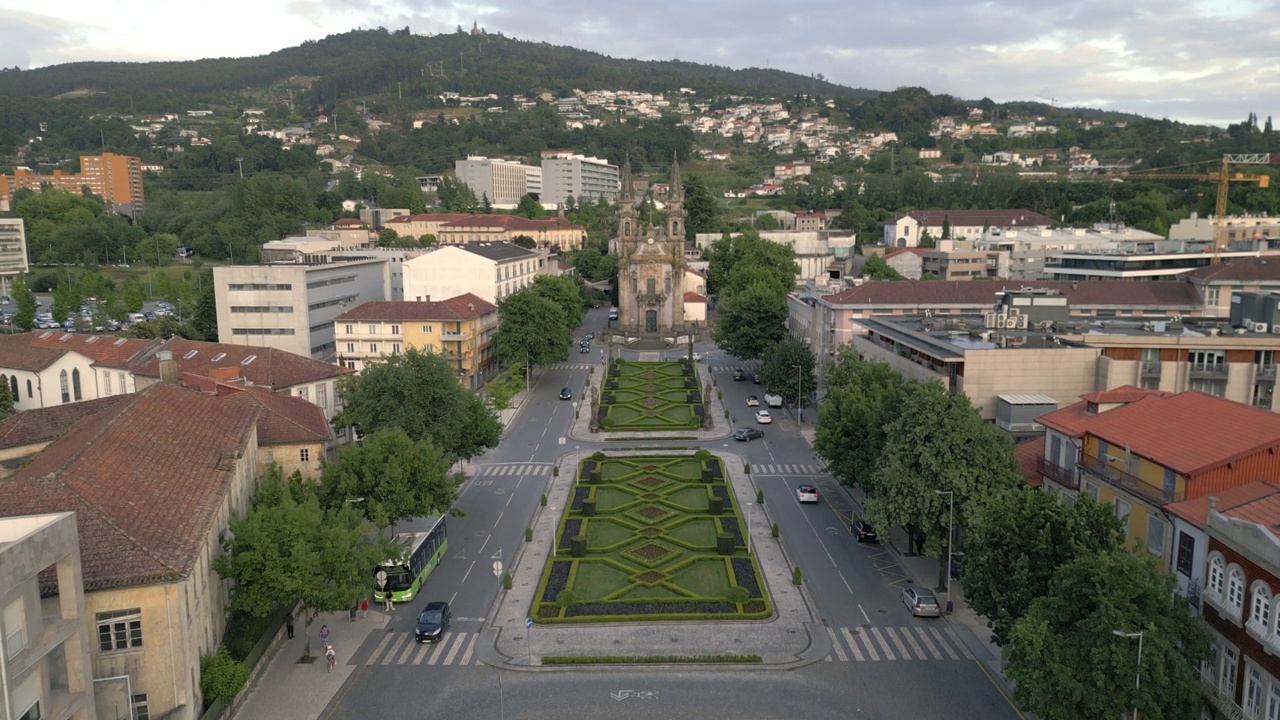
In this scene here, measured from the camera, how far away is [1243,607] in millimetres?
24234

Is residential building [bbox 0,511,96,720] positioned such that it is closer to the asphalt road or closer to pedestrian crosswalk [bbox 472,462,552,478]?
the asphalt road

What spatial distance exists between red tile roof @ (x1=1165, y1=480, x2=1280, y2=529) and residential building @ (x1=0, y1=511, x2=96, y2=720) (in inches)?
1240

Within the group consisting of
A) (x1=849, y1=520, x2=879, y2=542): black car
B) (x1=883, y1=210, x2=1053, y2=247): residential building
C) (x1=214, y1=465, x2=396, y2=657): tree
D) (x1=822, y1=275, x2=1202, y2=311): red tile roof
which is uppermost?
(x1=883, y1=210, x2=1053, y2=247): residential building

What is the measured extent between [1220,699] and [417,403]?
3744 centimetres

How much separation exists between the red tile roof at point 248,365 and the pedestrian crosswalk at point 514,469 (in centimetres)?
1353

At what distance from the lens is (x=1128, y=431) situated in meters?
33.2

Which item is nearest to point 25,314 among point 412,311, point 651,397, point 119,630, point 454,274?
point 454,274

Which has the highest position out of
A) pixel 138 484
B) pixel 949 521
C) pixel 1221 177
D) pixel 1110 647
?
pixel 1221 177

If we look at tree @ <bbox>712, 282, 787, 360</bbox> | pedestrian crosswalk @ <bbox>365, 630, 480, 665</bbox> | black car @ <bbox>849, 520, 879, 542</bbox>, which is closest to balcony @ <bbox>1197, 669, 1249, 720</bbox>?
black car @ <bbox>849, 520, 879, 542</bbox>

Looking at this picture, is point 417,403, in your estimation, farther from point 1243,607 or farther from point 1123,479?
point 1243,607

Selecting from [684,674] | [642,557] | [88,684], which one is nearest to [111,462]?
[88,684]

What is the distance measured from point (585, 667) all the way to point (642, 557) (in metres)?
11.0

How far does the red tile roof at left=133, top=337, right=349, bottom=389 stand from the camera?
5778cm

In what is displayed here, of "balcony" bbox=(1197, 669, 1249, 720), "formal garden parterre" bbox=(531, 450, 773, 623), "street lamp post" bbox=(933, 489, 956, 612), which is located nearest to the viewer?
"balcony" bbox=(1197, 669, 1249, 720)
